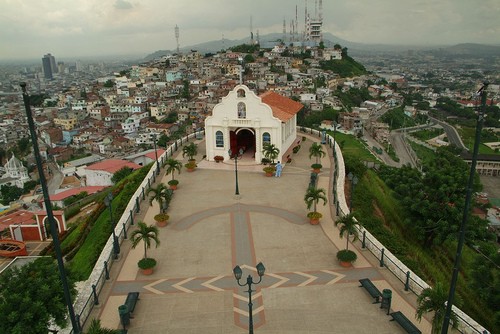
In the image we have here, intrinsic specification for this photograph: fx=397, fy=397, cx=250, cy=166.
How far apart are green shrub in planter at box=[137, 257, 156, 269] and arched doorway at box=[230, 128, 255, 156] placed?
713 inches

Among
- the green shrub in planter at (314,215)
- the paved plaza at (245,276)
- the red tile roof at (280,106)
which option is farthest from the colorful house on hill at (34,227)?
the green shrub in planter at (314,215)

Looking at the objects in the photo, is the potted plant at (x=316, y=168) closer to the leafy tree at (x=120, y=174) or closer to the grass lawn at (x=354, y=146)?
the leafy tree at (x=120, y=174)

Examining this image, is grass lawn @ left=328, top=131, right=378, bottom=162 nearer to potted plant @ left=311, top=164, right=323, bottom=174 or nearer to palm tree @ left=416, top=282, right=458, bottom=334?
potted plant @ left=311, top=164, right=323, bottom=174

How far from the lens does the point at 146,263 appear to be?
16375mm

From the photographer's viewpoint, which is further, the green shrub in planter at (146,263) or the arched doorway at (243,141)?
the arched doorway at (243,141)

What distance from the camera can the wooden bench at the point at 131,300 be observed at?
13678 mm

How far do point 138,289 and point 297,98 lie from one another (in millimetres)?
94356

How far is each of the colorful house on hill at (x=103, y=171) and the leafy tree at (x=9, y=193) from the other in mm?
19320

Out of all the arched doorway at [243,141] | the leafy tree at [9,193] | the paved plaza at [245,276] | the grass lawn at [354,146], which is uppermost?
the arched doorway at [243,141]

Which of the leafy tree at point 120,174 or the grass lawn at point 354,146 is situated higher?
the leafy tree at point 120,174

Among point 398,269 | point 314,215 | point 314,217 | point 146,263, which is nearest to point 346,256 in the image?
point 398,269

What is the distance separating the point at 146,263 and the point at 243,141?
844 inches

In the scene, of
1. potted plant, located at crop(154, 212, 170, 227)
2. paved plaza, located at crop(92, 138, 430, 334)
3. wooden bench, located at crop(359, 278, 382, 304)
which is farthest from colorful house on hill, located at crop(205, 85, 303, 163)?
wooden bench, located at crop(359, 278, 382, 304)

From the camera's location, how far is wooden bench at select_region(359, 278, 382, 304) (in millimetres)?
14070
